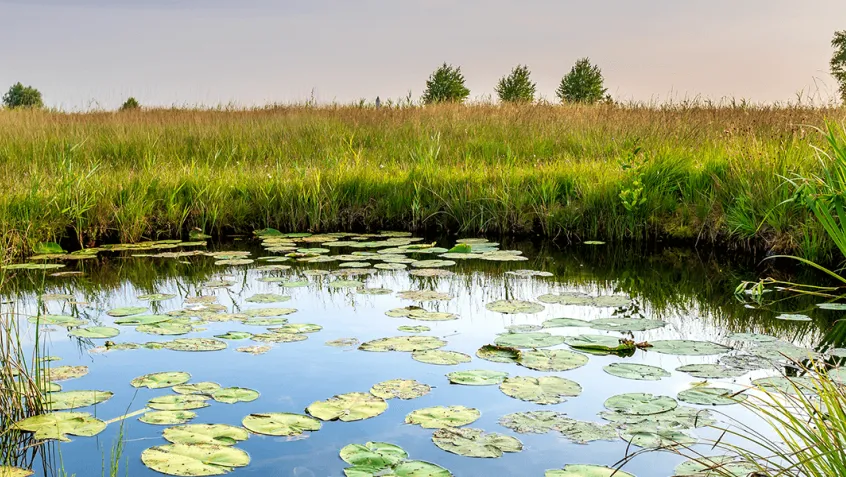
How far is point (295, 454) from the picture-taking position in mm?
2447

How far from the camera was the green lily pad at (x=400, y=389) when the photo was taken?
2873 millimetres

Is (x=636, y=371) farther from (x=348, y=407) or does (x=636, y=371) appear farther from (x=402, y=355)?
(x=348, y=407)

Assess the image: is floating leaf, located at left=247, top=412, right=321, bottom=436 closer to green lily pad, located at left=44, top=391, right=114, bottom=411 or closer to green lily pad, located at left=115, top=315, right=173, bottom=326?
green lily pad, located at left=44, top=391, right=114, bottom=411

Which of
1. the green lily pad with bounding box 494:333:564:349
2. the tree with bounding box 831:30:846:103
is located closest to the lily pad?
the green lily pad with bounding box 494:333:564:349

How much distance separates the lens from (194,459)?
233 centimetres

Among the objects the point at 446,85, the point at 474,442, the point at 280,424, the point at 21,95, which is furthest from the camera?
the point at 21,95

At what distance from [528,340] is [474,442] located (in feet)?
4.06

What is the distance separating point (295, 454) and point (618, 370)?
1506 mm

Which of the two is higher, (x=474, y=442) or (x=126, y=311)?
(x=126, y=311)

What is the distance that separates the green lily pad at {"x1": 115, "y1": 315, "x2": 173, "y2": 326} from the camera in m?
4.00

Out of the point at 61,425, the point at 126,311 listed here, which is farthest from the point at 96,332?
the point at 61,425

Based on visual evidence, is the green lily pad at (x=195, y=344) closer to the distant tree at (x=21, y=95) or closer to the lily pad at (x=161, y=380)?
the lily pad at (x=161, y=380)

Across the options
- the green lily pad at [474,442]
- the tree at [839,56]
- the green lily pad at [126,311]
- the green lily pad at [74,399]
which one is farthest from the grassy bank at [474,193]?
the tree at [839,56]

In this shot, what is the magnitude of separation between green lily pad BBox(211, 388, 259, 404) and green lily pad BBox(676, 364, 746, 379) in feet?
6.29
